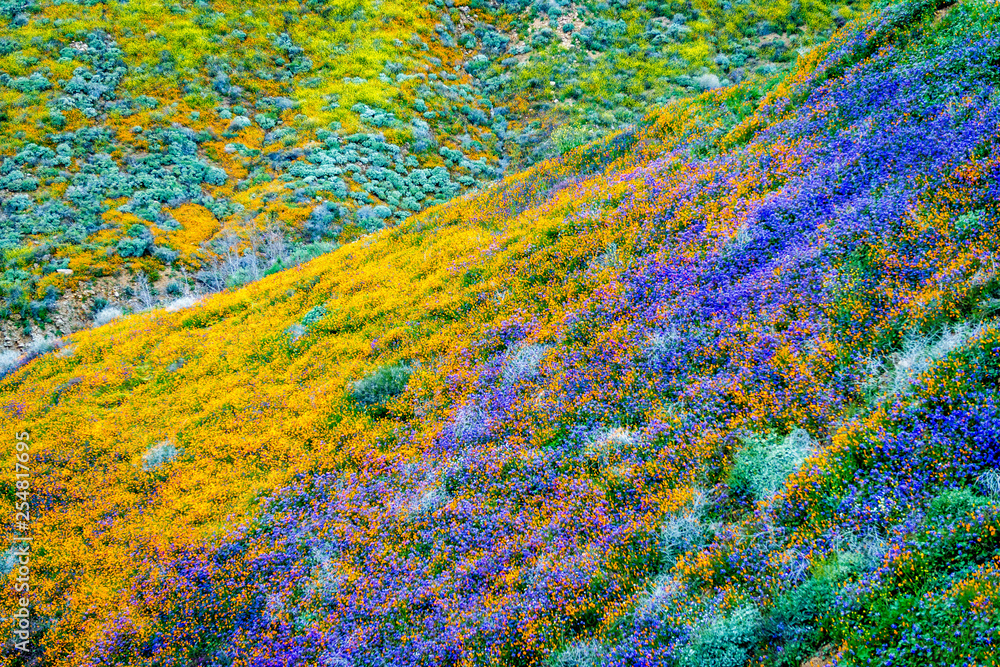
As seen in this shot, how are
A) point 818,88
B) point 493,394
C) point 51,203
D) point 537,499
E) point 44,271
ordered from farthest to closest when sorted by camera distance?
point 51,203 → point 44,271 → point 818,88 → point 493,394 → point 537,499

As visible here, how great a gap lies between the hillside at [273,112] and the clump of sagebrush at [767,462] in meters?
19.7

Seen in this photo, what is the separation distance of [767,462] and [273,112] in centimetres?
3870

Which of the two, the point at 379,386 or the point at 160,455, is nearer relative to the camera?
the point at 379,386

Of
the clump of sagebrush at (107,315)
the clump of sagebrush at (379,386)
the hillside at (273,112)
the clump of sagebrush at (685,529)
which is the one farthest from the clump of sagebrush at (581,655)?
the clump of sagebrush at (107,315)

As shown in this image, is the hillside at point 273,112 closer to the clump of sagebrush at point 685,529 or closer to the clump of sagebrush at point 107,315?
the clump of sagebrush at point 107,315

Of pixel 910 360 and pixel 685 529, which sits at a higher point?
pixel 910 360

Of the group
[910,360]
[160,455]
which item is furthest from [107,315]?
[910,360]

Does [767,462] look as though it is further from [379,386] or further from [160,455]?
[160,455]

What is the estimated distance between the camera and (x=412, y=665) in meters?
6.03

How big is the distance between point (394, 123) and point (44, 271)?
20.6 metres

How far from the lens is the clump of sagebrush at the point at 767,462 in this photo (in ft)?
18.6

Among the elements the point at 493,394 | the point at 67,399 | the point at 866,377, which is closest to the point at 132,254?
the point at 67,399

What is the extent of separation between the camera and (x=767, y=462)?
19.1ft

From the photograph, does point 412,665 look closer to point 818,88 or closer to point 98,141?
point 818,88
